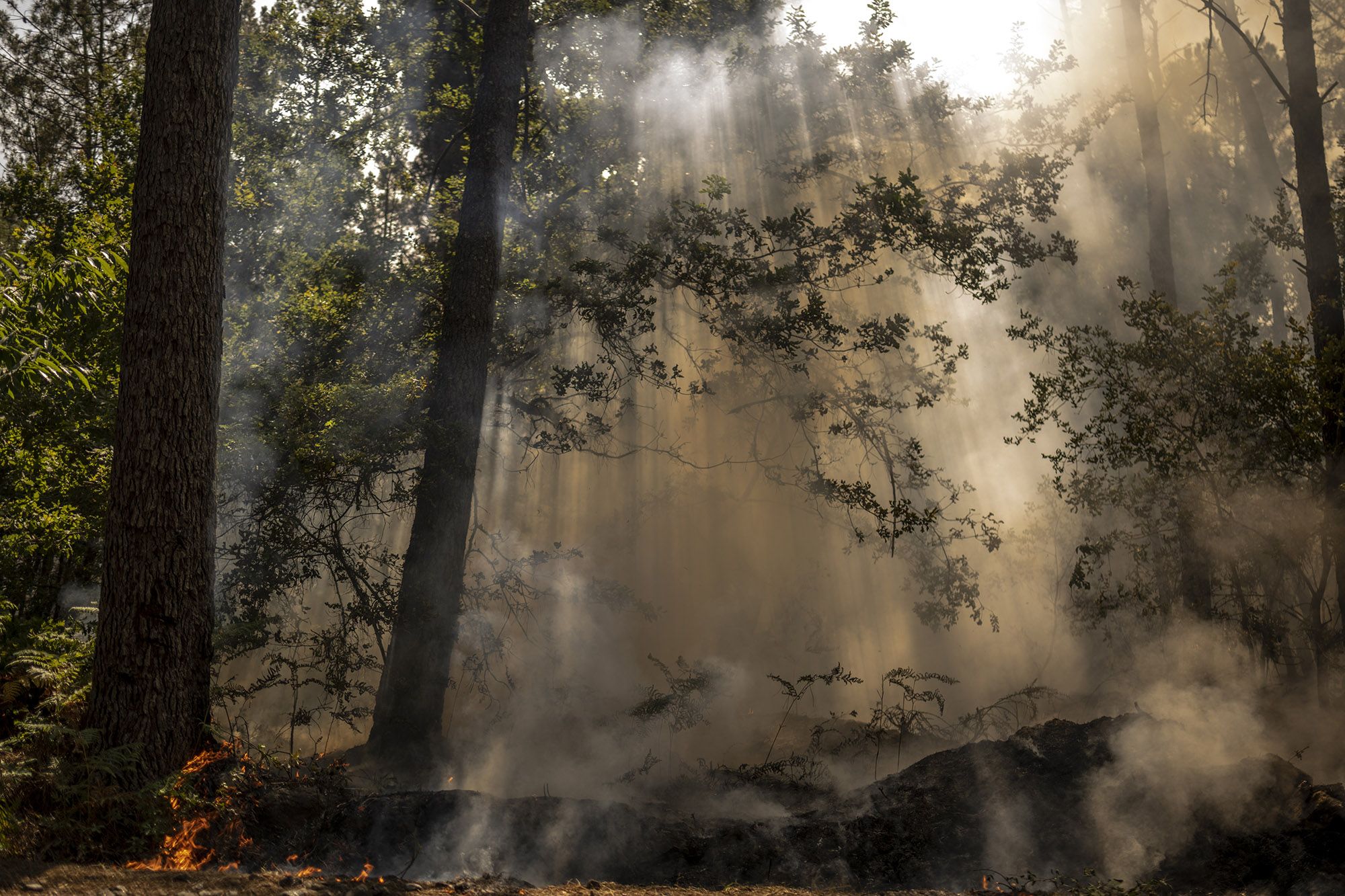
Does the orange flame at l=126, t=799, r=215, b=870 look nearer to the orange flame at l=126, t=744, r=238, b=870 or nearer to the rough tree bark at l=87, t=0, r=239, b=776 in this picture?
the orange flame at l=126, t=744, r=238, b=870

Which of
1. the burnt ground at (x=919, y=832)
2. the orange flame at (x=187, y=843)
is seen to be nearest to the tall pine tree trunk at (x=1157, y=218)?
the burnt ground at (x=919, y=832)

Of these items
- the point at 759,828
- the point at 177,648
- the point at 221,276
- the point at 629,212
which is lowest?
the point at 759,828

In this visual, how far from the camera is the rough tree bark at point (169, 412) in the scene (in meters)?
5.62

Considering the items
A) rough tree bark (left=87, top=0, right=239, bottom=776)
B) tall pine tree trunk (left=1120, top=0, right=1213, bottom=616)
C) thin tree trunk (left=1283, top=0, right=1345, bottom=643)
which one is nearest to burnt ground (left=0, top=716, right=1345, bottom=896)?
rough tree bark (left=87, top=0, right=239, bottom=776)

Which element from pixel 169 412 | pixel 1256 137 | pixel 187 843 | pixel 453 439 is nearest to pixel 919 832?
pixel 187 843

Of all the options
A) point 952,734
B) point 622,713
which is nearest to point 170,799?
point 622,713

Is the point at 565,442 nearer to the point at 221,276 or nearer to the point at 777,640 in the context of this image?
the point at 221,276

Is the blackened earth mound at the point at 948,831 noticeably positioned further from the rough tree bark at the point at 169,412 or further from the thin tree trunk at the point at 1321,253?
the thin tree trunk at the point at 1321,253

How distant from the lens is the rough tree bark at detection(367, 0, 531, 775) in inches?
370

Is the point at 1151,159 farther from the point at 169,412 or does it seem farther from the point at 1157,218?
the point at 169,412

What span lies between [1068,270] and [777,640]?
12.1 meters

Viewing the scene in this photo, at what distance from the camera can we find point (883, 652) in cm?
1991

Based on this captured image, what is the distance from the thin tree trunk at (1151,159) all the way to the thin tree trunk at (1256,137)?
6967 mm

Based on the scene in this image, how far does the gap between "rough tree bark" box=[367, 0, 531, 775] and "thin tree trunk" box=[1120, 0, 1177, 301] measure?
31.9ft
